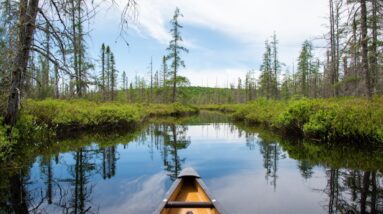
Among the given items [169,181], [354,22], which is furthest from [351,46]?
[169,181]

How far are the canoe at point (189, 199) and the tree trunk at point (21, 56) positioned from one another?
5983 mm

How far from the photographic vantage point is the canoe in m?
4.75

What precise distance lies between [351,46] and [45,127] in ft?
56.2

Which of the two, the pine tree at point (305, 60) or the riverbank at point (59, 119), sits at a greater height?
the pine tree at point (305, 60)

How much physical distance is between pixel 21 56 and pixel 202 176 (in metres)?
6.70

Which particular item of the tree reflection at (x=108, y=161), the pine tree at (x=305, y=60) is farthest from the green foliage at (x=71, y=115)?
the pine tree at (x=305, y=60)

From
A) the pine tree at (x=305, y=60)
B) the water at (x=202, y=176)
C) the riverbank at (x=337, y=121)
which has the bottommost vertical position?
the water at (x=202, y=176)

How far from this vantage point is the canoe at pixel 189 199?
15.6 feet

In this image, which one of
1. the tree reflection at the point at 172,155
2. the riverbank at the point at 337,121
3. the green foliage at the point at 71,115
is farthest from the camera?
the green foliage at the point at 71,115

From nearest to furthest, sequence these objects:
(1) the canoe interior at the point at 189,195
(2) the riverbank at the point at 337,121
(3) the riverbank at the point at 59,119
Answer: (1) the canoe interior at the point at 189,195, (3) the riverbank at the point at 59,119, (2) the riverbank at the point at 337,121

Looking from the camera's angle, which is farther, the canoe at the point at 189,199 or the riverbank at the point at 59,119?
the riverbank at the point at 59,119

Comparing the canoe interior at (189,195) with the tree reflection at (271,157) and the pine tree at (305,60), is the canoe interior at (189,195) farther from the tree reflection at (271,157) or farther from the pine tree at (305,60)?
the pine tree at (305,60)

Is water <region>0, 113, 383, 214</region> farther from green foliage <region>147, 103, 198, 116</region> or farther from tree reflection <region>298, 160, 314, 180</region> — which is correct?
green foliage <region>147, 103, 198, 116</region>

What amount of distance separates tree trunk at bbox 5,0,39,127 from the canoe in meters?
5.98
